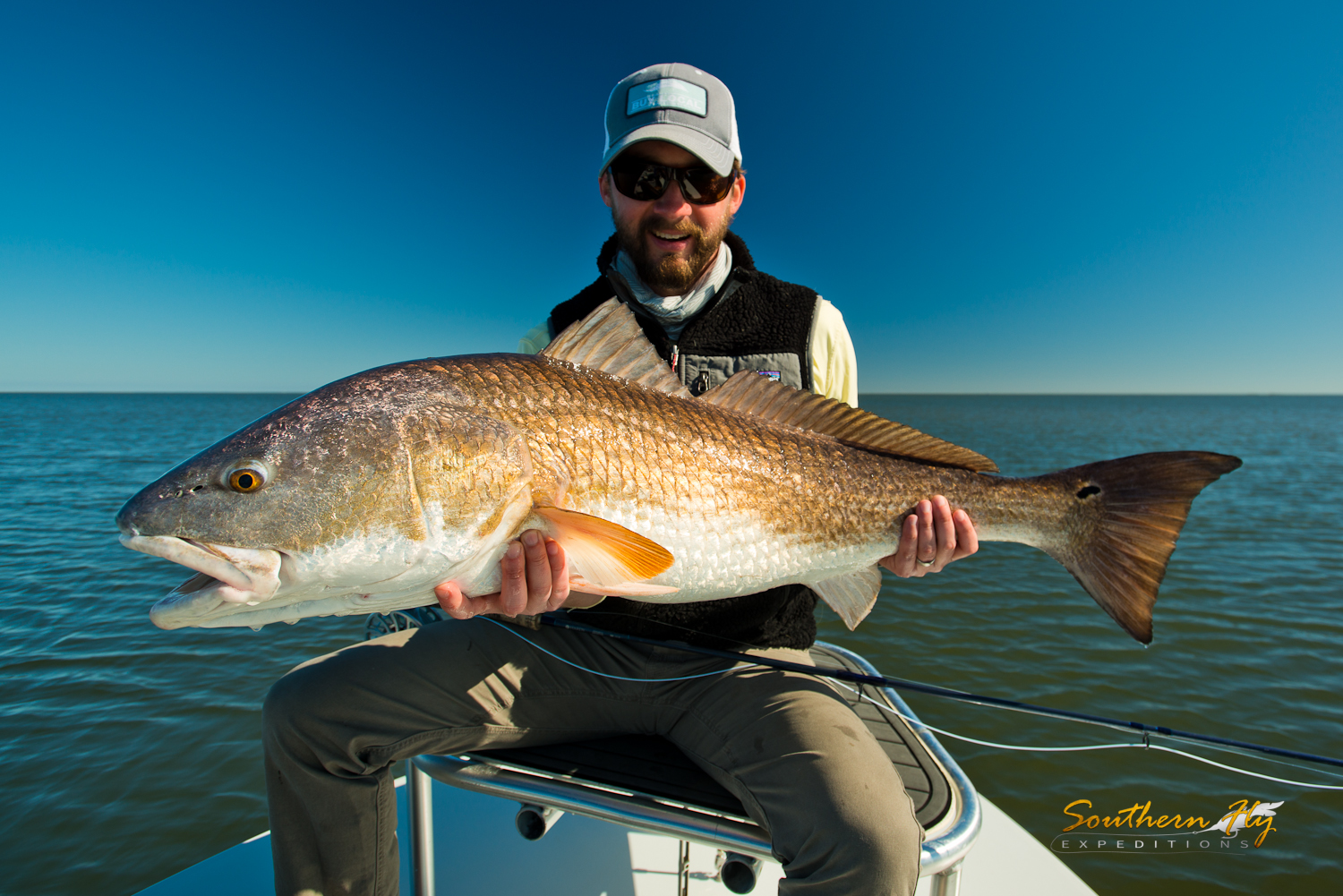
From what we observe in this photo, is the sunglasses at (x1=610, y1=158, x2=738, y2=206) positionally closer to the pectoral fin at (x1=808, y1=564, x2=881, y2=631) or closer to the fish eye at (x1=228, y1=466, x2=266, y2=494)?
the pectoral fin at (x1=808, y1=564, x2=881, y2=631)

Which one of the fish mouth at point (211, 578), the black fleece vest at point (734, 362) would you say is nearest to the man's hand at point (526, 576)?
the fish mouth at point (211, 578)

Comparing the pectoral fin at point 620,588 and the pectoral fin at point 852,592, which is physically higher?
the pectoral fin at point 620,588

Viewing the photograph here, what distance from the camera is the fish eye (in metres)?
1.76

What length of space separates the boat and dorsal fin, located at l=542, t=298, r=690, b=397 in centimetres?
148

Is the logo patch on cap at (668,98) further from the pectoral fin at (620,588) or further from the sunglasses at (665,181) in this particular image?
the pectoral fin at (620,588)

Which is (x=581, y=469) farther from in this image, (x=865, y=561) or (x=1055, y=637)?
(x=1055, y=637)

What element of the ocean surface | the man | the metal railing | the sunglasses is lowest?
the ocean surface

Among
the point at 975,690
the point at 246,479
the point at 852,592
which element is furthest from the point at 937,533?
the point at 975,690

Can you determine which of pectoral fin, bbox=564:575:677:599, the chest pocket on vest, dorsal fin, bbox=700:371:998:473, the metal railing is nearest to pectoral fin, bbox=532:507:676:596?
pectoral fin, bbox=564:575:677:599

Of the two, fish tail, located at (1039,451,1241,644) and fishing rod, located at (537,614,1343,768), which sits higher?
fish tail, located at (1039,451,1241,644)

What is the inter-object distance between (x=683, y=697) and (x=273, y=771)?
1.52 meters

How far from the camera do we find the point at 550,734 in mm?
2562

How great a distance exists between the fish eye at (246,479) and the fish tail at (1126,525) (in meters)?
2.87

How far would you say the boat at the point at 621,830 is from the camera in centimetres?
215
